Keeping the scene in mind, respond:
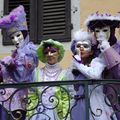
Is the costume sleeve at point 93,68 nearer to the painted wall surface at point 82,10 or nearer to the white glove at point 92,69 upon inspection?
the white glove at point 92,69

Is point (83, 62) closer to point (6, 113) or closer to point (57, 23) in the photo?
point (6, 113)

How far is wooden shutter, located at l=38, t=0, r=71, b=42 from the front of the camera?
7.80 metres

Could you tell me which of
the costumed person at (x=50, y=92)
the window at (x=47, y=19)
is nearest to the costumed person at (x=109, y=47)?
the costumed person at (x=50, y=92)

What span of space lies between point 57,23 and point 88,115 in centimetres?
269

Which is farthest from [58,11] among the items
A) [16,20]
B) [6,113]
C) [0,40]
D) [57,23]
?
[6,113]

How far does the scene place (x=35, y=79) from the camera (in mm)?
5887

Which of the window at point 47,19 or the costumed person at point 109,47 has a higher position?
the window at point 47,19

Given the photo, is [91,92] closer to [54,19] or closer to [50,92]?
[50,92]

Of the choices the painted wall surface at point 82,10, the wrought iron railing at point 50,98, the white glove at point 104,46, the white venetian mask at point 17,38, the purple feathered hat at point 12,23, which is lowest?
the wrought iron railing at point 50,98

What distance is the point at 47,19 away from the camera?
795cm

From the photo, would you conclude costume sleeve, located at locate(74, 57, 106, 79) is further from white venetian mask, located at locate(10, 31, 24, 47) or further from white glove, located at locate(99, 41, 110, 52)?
white venetian mask, located at locate(10, 31, 24, 47)

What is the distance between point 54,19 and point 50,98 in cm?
251

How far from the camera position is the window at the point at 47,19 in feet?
25.6

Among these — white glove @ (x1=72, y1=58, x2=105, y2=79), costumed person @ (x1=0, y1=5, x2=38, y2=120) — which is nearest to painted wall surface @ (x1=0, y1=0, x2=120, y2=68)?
costumed person @ (x1=0, y1=5, x2=38, y2=120)
